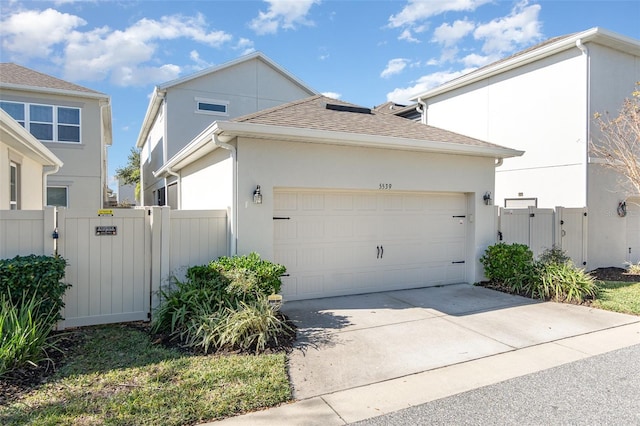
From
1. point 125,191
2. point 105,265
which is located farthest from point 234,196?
point 125,191

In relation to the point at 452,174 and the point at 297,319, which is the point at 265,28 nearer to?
the point at 452,174

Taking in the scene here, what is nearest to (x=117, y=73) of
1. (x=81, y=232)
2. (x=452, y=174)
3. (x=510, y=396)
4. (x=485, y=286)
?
(x=81, y=232)

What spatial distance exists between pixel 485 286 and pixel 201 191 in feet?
22.7

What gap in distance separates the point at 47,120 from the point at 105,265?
12115 mm

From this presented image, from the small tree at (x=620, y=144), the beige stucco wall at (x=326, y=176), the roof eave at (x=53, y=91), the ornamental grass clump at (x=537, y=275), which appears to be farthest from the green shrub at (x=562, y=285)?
the roof eave at (x=53, y=91)

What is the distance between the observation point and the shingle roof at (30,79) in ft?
45.8

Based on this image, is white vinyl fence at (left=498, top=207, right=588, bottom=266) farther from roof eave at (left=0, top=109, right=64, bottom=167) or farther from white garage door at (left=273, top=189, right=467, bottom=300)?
roof eave at (left=0, top=109, right=64, bottom=167)

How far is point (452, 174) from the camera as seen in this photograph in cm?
851

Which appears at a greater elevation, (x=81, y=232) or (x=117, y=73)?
(x=117, y=73)

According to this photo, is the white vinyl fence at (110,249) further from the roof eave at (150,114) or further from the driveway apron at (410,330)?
the roof eave at (150,114)

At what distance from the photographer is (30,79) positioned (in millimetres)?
14375

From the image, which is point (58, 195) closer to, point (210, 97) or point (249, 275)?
point (210, 97)

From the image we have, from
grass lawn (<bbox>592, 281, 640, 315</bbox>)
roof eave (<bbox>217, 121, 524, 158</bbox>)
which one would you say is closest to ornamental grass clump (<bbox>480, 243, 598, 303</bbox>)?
grass lawn (<bbox>592, 281, 640, 315</bbox>)

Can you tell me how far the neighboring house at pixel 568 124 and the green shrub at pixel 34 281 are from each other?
1178 cm
